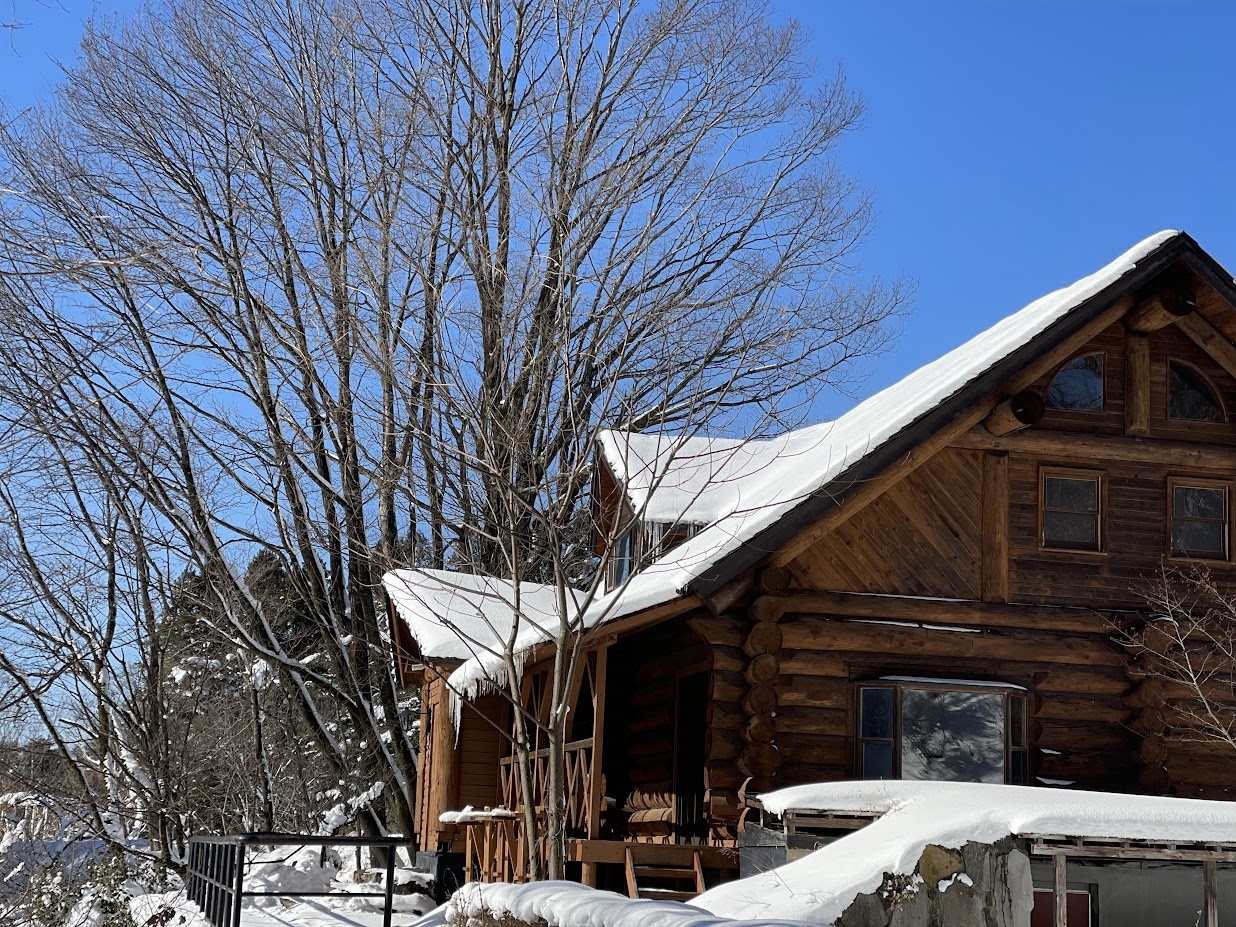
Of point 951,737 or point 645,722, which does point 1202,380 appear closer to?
point 951,737

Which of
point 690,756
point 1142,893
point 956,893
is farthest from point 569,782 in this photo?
point 956,893

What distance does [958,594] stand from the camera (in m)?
16.1

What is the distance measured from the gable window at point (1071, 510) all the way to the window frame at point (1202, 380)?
4.32 ft

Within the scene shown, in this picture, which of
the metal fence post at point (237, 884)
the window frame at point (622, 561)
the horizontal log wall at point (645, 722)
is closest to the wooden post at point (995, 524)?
the horizontal log wall at point (645, 722)

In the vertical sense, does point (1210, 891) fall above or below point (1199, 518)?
below

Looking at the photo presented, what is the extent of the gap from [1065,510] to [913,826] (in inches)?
280

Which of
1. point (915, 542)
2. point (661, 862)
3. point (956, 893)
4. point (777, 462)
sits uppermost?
point (777, 462)

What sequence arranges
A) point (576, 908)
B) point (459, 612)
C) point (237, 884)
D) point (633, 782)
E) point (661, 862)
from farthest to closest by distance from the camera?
1. point (459, 612)
2. point (633, 782)
3. point (661, 862)
4. point (237, 884)
5. point (576, 908)

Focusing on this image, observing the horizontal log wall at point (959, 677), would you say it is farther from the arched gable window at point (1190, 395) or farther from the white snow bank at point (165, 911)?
the white snow bank at point (165, 911)

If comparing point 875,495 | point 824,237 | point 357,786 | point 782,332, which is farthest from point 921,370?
point 357,786

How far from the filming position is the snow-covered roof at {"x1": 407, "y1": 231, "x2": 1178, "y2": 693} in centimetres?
1432

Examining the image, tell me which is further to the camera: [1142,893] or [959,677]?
[959,677]

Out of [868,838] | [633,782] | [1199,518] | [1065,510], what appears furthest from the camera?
[633,782]

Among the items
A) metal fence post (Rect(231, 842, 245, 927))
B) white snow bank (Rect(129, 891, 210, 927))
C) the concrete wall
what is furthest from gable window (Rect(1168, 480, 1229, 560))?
white snow bank (Rect(129, 891, 210, 927))
